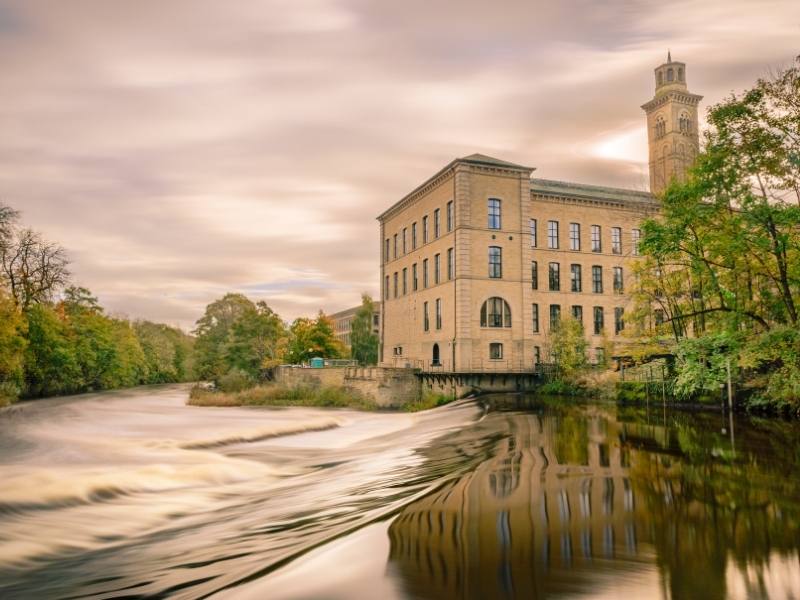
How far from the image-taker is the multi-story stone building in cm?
3866

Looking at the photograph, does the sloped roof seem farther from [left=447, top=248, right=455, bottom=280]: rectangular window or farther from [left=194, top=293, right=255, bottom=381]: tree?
[left=194, top=293, right=255, bottom=381]: tree

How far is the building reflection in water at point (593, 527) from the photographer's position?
16.3 feet

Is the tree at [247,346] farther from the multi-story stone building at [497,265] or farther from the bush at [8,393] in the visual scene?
the bush at [8,393]

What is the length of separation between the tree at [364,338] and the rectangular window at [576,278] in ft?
113

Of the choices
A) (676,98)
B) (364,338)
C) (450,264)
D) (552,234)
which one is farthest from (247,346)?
(676,98)

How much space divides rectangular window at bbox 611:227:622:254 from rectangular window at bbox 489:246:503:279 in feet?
40.0

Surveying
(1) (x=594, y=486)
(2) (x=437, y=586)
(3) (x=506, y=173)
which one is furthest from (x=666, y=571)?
(3) (x=506, y=173)

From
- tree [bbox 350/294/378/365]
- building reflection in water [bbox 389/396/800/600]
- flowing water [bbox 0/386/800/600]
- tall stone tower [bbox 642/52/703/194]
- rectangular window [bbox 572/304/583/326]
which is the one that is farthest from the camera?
tall stone tower [bbox 642/52/703/194]

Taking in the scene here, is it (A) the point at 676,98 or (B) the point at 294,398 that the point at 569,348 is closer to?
(B) the point at 294,398

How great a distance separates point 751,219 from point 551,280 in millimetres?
30175

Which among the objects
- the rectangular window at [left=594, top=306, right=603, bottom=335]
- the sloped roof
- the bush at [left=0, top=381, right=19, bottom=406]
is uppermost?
the sloped roof

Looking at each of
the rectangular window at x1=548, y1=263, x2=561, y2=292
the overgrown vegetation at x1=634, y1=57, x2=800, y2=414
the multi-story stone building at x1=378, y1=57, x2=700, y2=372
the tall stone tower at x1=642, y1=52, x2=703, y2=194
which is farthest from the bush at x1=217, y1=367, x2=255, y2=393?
the tall stone tower at x1=642, y1=52, x2=703, y2=194

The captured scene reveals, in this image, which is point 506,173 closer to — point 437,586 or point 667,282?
point 667,282

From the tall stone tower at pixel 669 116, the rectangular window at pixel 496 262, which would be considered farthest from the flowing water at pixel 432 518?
the tall stone tower at pixel 669 116
